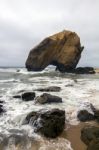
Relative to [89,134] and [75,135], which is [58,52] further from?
[89,134]

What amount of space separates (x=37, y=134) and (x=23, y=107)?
4.34 m

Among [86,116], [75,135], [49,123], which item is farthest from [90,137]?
[86,116]

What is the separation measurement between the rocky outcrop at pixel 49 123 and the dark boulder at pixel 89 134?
36.0 inches

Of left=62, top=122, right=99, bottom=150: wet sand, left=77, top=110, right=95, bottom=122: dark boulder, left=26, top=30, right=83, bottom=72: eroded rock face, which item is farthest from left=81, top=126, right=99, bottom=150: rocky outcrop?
left=26, top=30, right=83, bottom=72: eroded rock face

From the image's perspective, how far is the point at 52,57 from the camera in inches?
2308

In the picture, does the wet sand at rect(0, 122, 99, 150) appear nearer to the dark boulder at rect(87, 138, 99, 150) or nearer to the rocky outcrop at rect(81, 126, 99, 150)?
the rocky outcrop at rect(81, 126, 99, 150)

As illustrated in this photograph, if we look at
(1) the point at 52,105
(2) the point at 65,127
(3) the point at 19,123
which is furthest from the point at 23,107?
(2) the point at 65,127

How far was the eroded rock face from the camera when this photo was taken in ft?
189

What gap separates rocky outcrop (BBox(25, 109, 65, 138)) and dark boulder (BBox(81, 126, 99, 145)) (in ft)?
Result: 3.00

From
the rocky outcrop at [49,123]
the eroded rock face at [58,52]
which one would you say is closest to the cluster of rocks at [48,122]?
the rocky outcrop at [49,123]

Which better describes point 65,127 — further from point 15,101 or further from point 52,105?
point 15,101

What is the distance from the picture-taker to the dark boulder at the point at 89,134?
891cm

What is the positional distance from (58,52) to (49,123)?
5007 centimetres

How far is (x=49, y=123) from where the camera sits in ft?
32.0
